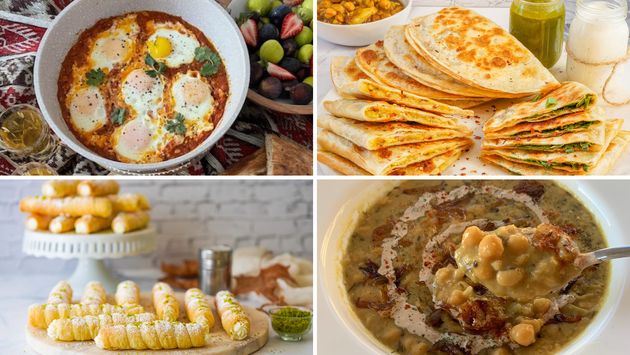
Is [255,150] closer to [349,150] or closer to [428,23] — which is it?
[349,150]

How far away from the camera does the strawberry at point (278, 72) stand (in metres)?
2.85

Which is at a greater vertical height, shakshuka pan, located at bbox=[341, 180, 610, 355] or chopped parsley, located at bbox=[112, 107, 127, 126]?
chopped parsley, located at bbox=[112, 107, 127, 126]

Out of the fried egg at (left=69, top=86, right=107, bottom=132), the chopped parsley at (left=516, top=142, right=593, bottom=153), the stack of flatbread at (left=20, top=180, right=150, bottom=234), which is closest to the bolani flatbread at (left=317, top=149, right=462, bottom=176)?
the chopped parsley at (left=516, top=142, right=593, bottom=153)

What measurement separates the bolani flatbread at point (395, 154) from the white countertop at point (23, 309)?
69 centimetres

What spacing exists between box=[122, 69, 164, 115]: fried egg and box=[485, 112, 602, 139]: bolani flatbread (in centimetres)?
117

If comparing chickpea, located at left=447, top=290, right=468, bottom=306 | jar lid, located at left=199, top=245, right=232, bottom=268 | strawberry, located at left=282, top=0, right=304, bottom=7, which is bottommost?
jar lid, located at left=199, top=245, right=232, bottom=268

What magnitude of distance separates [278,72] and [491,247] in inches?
44.5

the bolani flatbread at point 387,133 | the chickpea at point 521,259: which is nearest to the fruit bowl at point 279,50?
the bolani flatbread at point 387,133

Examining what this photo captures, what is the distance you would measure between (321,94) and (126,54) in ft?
2.40

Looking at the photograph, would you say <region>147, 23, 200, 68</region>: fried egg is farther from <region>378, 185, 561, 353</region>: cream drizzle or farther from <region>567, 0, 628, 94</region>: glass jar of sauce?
<region>567, 0, 628, 94</region>: glass jar of sauce

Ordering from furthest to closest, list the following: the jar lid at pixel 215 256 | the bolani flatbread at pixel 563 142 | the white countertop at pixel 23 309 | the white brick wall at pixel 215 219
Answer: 1. the white brick wall at pixel 215 219
2. the jar lid at pixel 215 256
3. the white countertop at pixel 23 309
4. the bolani flatbread at pixel 563 142

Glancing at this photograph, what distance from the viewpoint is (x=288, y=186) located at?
375 centimetres

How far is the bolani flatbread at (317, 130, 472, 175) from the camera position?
2473 mm

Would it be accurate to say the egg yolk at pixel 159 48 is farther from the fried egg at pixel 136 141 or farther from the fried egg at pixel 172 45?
the fried egg at pixel 136 141
